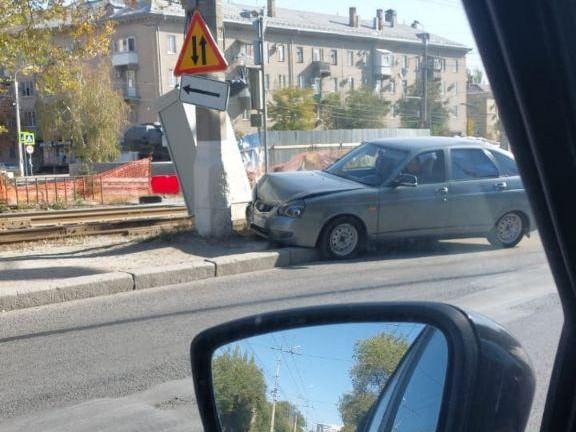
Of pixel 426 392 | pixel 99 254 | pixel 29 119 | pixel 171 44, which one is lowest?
pixel 99 254

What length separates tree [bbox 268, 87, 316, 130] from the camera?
2044 centimetres

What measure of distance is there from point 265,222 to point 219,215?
87cm

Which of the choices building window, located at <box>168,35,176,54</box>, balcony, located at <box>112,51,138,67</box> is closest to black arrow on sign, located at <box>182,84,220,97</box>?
building window, located at <box>168,35,176,54</box>

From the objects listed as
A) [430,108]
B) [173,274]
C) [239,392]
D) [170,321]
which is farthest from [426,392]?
[173,274]

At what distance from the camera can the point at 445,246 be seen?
795 cm

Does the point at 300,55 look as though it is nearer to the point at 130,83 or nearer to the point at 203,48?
the point at 203,48

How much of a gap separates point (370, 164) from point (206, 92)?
2310 mm

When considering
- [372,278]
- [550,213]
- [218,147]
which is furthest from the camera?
[218,147]

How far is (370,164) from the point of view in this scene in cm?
928

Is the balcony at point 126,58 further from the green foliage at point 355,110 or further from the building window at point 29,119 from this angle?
the building window at point 29,119

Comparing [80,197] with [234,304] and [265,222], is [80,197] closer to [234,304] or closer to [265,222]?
[265,222]

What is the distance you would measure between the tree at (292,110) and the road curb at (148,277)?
10632mm

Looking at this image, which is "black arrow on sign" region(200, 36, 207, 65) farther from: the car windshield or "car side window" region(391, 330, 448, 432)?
"car side window" region(391, 330, 448, 432)

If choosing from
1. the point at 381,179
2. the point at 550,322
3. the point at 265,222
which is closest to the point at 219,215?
the point at 265,222
